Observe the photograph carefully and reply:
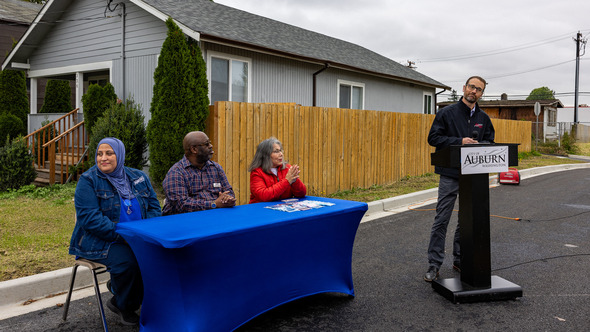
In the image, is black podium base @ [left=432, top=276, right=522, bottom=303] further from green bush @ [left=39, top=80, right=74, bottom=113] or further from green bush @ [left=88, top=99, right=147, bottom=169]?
green bush @ [left=39, top=80, right=74, bottom=113]

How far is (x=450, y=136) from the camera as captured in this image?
4758mm

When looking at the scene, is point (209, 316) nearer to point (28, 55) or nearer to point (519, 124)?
point (28, 55)

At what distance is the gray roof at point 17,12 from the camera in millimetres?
21594

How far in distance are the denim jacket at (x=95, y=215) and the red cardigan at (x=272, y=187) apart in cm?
134

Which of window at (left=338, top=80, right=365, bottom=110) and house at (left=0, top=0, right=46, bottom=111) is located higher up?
house at (left=0, top=0, right=46, bottom=111)

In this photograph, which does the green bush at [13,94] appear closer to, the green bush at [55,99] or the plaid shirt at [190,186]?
the green bush at [55,99]

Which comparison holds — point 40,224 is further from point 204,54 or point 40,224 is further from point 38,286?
point 204,54

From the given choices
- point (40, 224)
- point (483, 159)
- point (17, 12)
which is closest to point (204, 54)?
point (40, 224)

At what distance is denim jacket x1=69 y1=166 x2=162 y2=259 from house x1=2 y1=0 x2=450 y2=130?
7.12 m

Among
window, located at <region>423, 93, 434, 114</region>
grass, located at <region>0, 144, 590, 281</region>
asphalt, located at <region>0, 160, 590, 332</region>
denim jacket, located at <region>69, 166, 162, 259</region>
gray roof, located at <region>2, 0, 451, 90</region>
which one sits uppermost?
gray roof, located at <region>2, 0, 451, 90</region>

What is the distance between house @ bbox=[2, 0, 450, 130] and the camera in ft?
37.8

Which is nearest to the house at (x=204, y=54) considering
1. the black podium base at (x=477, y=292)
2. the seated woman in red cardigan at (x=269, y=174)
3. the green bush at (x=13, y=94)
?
the green bush at (x=13, y=94)

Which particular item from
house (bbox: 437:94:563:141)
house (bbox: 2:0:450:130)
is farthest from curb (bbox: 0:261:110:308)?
house (bbox: 437:94:563:141)

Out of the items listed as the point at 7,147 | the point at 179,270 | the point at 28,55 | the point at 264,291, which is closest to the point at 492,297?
the point at 264,291
